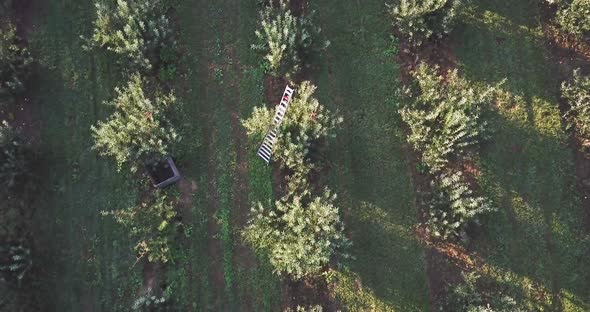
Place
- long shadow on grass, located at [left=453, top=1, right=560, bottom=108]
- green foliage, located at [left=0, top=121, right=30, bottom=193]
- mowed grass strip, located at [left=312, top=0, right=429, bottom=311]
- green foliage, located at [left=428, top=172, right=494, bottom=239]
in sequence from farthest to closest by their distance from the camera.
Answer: long shadow on grass, located at [left=453, top=1, right=560, bottom=108] → mowed grass strip, located at [left=312, top=0, right=429, bottom=311] → green foliage, located at [left=428, top=172, right=494, bottom=239] → green foliage, located at [left=0, top=121, right=30, bottom=193]

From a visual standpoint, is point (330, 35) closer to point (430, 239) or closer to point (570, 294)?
point (430, 239)

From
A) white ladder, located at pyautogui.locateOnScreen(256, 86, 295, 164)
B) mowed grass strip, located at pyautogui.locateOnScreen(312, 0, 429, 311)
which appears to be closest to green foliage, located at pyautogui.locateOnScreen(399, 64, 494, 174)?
mowed grass strip, located at pyautogui.locateOnScreen(312, 0, 429, 311)

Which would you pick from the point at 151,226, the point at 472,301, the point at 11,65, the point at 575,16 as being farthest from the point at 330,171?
the point at 11,65

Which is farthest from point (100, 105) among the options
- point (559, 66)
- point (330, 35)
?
point (559, 66)

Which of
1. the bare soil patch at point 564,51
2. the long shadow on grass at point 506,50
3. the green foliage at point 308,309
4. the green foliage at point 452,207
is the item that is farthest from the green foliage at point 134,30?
the bare soil patch at point 564,51

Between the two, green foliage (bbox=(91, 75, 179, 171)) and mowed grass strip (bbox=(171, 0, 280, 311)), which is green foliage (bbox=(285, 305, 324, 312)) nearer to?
mowed grass strip (bbox=(171, 0, 280, 311))

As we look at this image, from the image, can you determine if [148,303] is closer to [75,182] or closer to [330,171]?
[75,182]
